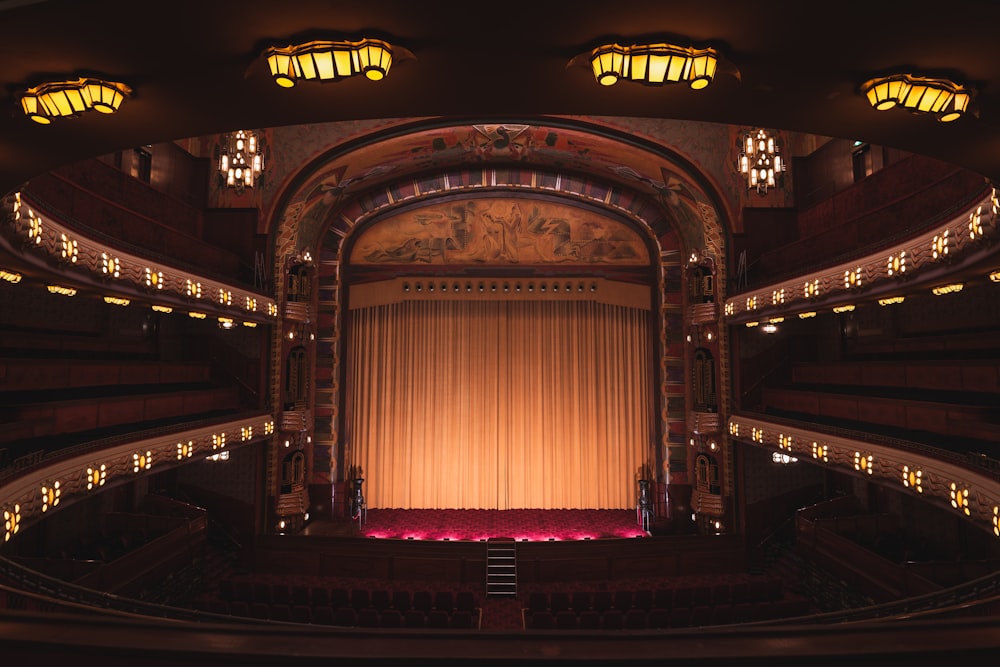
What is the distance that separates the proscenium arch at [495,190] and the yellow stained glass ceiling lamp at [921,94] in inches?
506

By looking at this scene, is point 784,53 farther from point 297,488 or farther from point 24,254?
point 297,488

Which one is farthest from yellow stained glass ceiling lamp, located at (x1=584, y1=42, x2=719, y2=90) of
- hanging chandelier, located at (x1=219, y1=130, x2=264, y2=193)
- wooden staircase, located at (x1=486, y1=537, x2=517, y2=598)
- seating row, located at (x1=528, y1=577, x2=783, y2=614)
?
wooden staircase, located at (x1=486, y1=537, x2=517, y2=598)

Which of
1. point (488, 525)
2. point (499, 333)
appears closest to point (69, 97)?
point (488, 525)

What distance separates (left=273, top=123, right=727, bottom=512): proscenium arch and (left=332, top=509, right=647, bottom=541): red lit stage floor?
1858 mm

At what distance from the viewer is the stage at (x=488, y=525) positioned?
1638cm

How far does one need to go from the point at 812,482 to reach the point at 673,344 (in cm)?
501

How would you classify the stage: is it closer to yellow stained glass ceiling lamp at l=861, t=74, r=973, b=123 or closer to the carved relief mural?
the carved relief mural

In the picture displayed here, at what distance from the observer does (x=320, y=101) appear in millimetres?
3881

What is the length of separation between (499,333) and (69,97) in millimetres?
16495

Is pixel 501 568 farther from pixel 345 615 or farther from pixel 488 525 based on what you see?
pixel 488 525

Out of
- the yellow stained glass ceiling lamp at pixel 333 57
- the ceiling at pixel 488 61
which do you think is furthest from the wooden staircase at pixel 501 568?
the yellow stained glass ceiling lamp at pixel 333 57

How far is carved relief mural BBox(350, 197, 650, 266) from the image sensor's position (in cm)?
1831

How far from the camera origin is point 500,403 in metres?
19.6

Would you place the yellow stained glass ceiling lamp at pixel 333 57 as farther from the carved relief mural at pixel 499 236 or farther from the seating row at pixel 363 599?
the carved relief mural at pixel 499 236
